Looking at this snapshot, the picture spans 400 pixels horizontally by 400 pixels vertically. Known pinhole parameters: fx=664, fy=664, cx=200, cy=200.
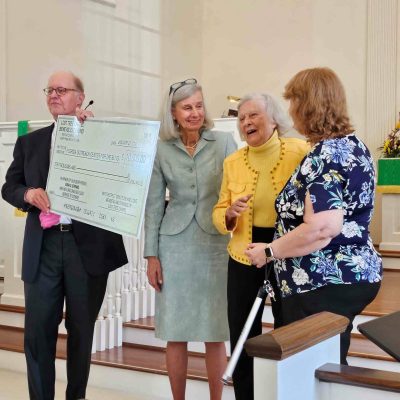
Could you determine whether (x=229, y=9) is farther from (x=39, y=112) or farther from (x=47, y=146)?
(x=47, y=146)

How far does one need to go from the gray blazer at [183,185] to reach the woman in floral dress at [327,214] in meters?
0.66

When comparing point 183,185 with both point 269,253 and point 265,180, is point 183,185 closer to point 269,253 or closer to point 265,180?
point 265,180

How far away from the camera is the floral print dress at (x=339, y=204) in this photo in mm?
2010

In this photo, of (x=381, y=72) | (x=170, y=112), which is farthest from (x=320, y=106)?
(x=381, y=72)

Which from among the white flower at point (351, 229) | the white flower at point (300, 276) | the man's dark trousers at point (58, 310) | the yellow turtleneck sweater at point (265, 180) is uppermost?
the yellow turtleneck sweater at point (265, 180)

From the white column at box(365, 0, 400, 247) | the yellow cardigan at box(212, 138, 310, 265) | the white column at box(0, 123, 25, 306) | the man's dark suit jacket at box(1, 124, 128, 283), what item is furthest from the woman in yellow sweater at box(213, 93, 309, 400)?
the white column at box(365, 0, 400, 247)

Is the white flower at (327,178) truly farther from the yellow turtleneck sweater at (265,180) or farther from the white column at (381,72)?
the white column at (381,72)

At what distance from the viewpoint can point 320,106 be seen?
2.08m

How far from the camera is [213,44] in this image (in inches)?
341

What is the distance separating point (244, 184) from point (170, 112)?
49 centimetres

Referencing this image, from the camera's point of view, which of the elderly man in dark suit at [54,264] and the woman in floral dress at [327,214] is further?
the elderly man in dark suit at [54,264]

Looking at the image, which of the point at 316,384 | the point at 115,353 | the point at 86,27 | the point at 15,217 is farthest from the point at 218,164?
the point at 86,27

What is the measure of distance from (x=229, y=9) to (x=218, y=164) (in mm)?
6188

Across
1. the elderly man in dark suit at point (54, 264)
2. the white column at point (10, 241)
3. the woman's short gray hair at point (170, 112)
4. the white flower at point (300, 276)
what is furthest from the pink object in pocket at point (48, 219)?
the white column at point (10, 241)
